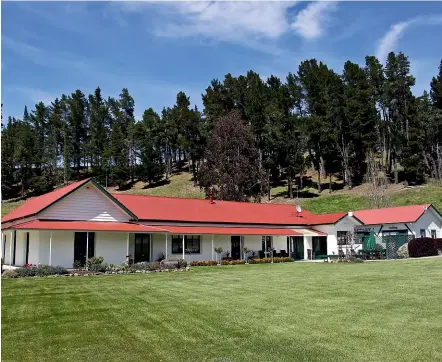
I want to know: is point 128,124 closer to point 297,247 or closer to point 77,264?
point 297,247

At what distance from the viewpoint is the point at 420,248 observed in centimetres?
3344

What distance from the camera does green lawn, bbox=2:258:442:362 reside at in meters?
A: 7.02

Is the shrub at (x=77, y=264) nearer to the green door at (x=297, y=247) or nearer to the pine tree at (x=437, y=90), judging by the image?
the green door at (x=297, y=247)

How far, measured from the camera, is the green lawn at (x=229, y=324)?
7.02m

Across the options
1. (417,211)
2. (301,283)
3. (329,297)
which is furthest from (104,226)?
(417,211)

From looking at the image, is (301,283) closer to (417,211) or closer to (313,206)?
(417,211)

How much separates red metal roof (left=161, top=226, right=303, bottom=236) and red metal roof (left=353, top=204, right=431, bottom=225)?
7960 millimetres

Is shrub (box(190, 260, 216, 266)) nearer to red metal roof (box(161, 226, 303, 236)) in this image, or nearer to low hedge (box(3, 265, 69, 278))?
red metal roof (box(161, 226, 303, 236))

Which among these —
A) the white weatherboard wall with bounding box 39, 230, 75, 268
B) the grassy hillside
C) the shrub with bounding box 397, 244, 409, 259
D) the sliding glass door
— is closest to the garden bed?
the white weatherboard wall with bounding box 39, 230, 75, 268

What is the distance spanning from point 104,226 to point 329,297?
17.6 meters

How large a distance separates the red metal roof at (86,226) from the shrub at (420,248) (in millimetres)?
18730

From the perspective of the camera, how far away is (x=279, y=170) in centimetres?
7462

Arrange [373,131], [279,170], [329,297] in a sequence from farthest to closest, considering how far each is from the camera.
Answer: [279,170], [373,131], [329,297]

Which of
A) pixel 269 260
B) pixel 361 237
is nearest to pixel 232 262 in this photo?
pixel 269 260
